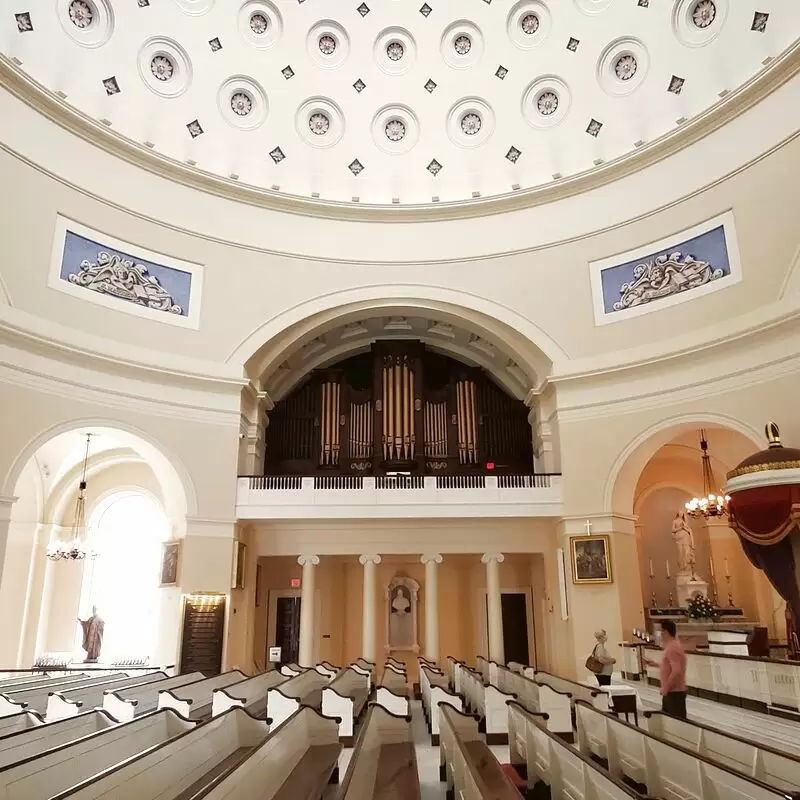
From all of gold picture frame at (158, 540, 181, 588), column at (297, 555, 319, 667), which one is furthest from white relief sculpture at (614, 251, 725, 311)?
gold picture frame at (158, 540, 181, 588)

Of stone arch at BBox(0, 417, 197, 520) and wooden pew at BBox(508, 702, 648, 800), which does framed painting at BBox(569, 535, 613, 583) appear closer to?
stone arch at BBox(0, 417, 197, 520)

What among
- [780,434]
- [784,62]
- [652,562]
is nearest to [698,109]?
[784,62]

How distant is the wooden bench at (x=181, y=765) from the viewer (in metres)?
3.32

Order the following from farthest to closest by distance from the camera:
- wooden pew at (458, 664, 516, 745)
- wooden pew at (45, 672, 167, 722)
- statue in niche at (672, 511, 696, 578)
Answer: statue in niche at (672, 511, 696, 578)
wooden pew at (458, 664, 516, 745)
wooden pew at (45, 672, 167, 722)

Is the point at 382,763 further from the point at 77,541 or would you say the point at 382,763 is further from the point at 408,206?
the point at 408,206

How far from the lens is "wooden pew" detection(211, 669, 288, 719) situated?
7048mm

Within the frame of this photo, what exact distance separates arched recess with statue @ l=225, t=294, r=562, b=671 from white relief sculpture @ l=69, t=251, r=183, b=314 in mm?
2017

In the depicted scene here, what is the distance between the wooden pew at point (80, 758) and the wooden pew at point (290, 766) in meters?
0.95

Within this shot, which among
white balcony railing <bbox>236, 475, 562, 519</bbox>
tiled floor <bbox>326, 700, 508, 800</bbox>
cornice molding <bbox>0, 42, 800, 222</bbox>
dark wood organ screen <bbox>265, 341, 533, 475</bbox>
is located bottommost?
tiled floor <bbox>326, 700, 508, 800</bbox>

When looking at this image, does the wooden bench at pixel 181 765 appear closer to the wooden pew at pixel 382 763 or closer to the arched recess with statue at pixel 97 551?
the wooden pew at pixel 382 763

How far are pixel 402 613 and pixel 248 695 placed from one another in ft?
30.1

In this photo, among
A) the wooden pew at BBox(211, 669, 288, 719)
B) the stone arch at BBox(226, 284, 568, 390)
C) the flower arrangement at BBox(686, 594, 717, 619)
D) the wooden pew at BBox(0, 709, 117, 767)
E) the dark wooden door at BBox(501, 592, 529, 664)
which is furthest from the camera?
the dark wooden door at BBox(501, 592, 529, 664)

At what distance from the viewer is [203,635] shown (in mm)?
13562

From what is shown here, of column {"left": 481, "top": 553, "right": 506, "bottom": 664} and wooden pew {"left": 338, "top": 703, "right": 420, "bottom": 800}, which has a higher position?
column {"left": 481, "top": 553, "right": 506, "bottom": 664}
